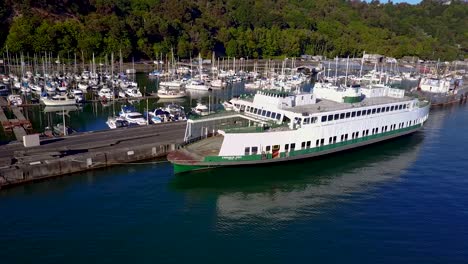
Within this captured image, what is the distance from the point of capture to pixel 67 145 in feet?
132

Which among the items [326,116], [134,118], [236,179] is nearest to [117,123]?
[134,118]

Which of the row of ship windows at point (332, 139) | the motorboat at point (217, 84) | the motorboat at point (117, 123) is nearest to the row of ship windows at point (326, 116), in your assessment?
the row of ship windows at point (332, 139)

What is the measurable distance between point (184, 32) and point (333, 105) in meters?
106

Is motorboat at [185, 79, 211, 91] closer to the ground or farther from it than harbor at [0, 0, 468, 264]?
farther from it

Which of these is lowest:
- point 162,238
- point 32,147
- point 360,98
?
point 162,238

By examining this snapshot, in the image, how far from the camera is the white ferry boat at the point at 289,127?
3738 centimetres

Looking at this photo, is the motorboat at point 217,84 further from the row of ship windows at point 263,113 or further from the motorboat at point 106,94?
the row of ship windows at point 263,113

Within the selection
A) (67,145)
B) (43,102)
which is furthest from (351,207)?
(43,102)

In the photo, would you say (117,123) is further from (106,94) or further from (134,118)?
(106,94)

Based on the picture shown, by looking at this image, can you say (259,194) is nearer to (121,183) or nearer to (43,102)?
(121,183)

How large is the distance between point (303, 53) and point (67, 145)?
141669mm

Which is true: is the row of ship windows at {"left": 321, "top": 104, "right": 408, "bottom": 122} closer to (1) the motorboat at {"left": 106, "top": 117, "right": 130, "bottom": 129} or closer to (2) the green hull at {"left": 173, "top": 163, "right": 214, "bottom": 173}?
(2) the green hull at {"left": 173, "top": 163, "right": 214, "bottom": 173}

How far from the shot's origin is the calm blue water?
26.5 m

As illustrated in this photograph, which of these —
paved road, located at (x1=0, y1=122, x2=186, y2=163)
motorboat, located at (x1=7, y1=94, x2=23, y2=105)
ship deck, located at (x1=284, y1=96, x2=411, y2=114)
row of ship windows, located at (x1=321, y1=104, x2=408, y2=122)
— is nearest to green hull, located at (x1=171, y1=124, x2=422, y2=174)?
row of ship windows, located at (x1=321, y1=104, x2=408, y2=122)
